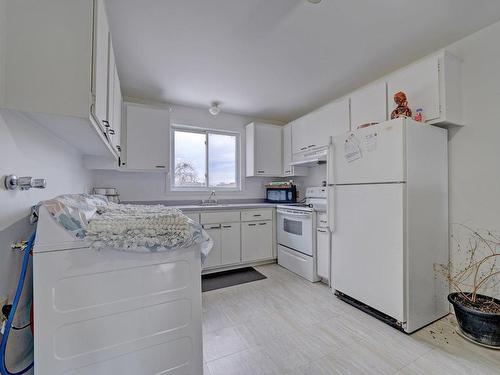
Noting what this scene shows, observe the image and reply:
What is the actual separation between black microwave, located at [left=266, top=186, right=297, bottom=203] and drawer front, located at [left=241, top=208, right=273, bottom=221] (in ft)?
1.25

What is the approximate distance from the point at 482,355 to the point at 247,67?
120 inches

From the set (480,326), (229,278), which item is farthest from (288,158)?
(480,326)

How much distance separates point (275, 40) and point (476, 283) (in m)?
2.77

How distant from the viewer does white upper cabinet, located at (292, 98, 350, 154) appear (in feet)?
8.91

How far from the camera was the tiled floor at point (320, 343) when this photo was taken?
55.5 inches

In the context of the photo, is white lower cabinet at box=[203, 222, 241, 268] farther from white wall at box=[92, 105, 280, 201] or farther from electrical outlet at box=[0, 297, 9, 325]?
electrical outlet at box=[0, 297, 9, 325]

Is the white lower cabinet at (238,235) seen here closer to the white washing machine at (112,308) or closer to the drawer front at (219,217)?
the drawer front at (219,217)

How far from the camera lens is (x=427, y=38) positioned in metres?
1.95

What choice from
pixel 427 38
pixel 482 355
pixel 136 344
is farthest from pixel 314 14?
pixel 482 355

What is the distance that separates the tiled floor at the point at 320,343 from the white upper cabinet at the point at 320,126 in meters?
1.77

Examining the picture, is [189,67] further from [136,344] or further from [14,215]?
[136,344]

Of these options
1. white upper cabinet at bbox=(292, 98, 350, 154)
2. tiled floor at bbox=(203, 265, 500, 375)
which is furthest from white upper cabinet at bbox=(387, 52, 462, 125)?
tiled floor at bbox=(203, 265, 500, 375)

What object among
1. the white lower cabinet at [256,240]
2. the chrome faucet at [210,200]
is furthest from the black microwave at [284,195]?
the chrome faucet at [210,200]

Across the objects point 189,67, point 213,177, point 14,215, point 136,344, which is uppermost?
point 189,67
